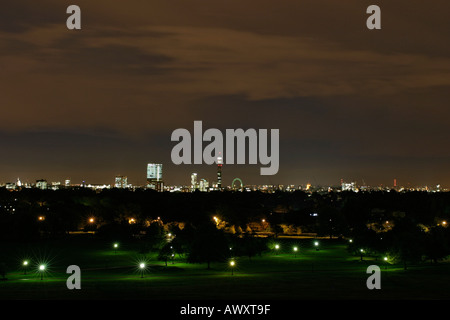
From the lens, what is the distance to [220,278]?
43719 mm

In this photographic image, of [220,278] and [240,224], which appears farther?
[240,224]

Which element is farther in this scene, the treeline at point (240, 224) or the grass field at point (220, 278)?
the treeline at point (240, 224)

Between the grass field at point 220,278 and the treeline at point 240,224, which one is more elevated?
the treeline at point 240,224

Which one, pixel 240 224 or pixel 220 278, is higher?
pixel 240 224

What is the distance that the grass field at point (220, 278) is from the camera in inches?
1375

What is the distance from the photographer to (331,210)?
9338 cm

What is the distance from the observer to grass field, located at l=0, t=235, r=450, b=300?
115ft

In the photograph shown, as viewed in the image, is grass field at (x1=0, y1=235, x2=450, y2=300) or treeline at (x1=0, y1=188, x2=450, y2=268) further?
treeline at (x1=0, y1=188, x2=450, y2=268)

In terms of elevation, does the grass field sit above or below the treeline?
below
